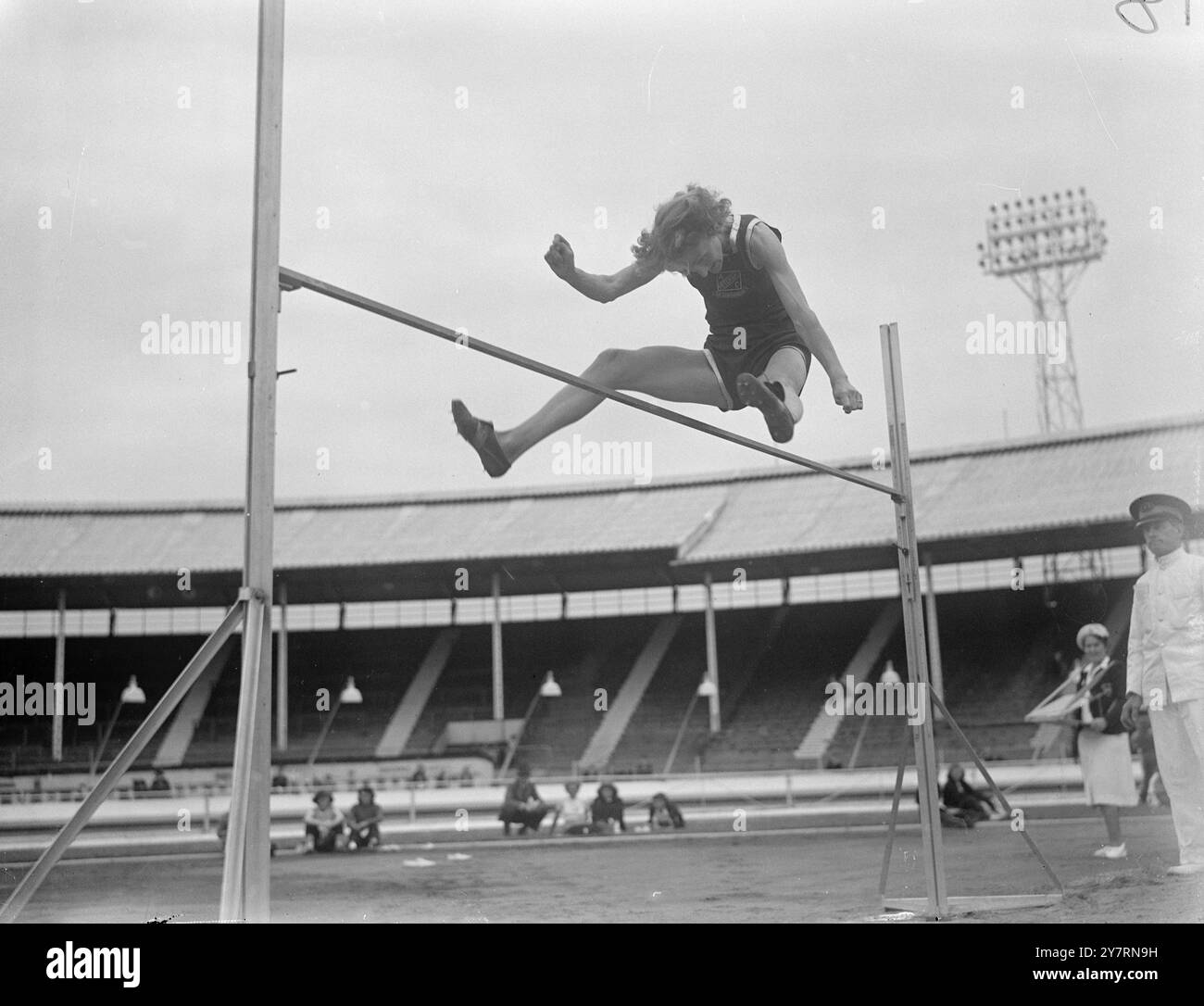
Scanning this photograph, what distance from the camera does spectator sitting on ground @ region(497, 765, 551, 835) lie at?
11.3 meters

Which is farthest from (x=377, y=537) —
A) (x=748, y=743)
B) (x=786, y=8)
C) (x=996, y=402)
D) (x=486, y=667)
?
(x=786, y=8)

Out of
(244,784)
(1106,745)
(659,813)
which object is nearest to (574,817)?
(659,813)

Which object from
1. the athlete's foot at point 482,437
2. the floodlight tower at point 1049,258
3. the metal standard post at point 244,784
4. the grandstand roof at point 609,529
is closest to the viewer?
the metal standard post at point 244,784

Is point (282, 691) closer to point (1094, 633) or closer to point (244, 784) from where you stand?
point (1094, 633)

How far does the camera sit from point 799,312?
15.3ft

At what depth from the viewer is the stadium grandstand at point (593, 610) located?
15656 millimetres

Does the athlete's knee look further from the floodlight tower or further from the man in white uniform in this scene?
the floodlight tower

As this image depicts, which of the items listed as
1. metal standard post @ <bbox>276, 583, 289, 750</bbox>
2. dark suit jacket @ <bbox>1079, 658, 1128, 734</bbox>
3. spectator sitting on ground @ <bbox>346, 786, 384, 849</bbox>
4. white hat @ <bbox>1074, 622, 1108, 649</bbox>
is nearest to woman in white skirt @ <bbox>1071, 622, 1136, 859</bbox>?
dark suit jacket @ <bbox>1079, 658, 1128, 734</bbox>

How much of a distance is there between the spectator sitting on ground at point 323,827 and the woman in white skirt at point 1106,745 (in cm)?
608

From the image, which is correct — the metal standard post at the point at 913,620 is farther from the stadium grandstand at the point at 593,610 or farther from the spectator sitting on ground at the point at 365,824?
the stadium grandstand at the point at 593,610

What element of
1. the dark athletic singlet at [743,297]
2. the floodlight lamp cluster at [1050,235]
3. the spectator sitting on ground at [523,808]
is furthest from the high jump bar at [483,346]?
the spectator sitting on ground at [523,808]

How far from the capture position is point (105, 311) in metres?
5.64
